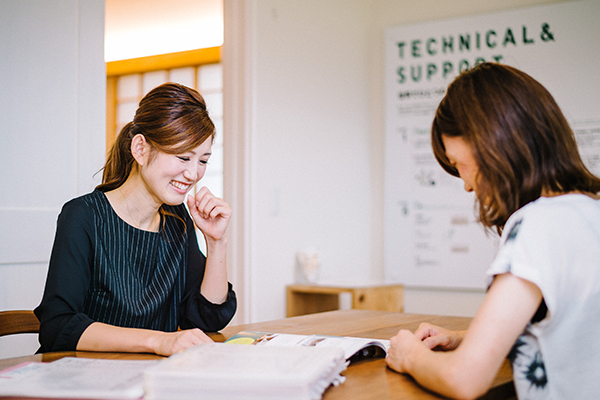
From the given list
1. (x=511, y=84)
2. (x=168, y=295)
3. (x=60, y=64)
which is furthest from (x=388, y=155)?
(x=511, y=84)

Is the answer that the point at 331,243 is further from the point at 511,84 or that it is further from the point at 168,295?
the point at 511,84

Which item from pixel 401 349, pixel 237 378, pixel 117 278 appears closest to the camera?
pixel 237 378

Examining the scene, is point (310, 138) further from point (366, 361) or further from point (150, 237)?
point (366, 361)

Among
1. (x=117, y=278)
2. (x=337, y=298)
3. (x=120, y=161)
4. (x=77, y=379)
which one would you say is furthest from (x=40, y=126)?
(x=337, y=298)

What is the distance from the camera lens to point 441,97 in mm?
3756

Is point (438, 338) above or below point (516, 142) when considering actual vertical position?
below

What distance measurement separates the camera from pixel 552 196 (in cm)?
96

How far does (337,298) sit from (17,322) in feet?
7.63

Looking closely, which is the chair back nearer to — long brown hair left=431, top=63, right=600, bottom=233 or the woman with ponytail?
the woman with ponytail

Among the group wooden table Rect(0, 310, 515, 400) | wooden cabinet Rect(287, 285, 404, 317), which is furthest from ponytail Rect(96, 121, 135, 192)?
wooden cabinet Rect(287, 285, 404, 317)

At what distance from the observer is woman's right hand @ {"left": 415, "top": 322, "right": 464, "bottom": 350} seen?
1.17 meters

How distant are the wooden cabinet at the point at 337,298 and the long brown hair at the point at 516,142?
7.28 ft

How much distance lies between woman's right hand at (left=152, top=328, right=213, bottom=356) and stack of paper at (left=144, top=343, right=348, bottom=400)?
0.21m

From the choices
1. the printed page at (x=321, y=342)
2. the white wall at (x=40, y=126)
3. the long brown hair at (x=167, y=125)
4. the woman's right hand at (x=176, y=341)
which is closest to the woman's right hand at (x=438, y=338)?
the printed page at (x=321, y=342)
